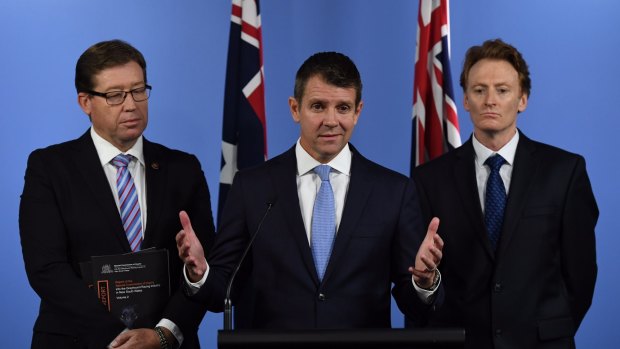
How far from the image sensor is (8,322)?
486cm

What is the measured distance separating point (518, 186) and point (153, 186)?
1.22 m

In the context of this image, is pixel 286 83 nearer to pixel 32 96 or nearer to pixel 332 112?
pixel 32 96

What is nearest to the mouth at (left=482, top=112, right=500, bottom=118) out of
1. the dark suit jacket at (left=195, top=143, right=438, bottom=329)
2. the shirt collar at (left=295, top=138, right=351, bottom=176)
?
the dark suit jacket at (left=195, top=143, right=438, bottom=329)

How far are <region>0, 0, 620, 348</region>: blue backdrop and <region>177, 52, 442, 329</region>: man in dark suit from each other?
2.39 m

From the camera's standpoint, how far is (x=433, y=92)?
4.16 meters

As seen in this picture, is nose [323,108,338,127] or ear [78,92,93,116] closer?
nose [323,108,338,127]

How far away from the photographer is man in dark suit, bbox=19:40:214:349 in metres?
2.73

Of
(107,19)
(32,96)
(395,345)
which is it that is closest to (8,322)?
(32,96)

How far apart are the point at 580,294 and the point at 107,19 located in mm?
3054

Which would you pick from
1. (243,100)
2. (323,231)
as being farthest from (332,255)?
(243,100)

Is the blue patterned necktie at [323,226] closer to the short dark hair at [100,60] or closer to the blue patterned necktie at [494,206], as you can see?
the blue patterned necktie at [494,206]

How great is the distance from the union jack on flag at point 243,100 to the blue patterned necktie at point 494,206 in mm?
1304

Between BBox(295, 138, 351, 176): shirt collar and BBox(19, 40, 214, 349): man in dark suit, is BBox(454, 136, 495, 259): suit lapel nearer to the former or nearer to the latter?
BBox(295, 138, 351, 176): shirt collar

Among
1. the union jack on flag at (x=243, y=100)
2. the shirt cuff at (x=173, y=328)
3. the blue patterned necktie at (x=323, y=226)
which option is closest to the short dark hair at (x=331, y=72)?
the blue patterned necktie at (x=323, y=226)
